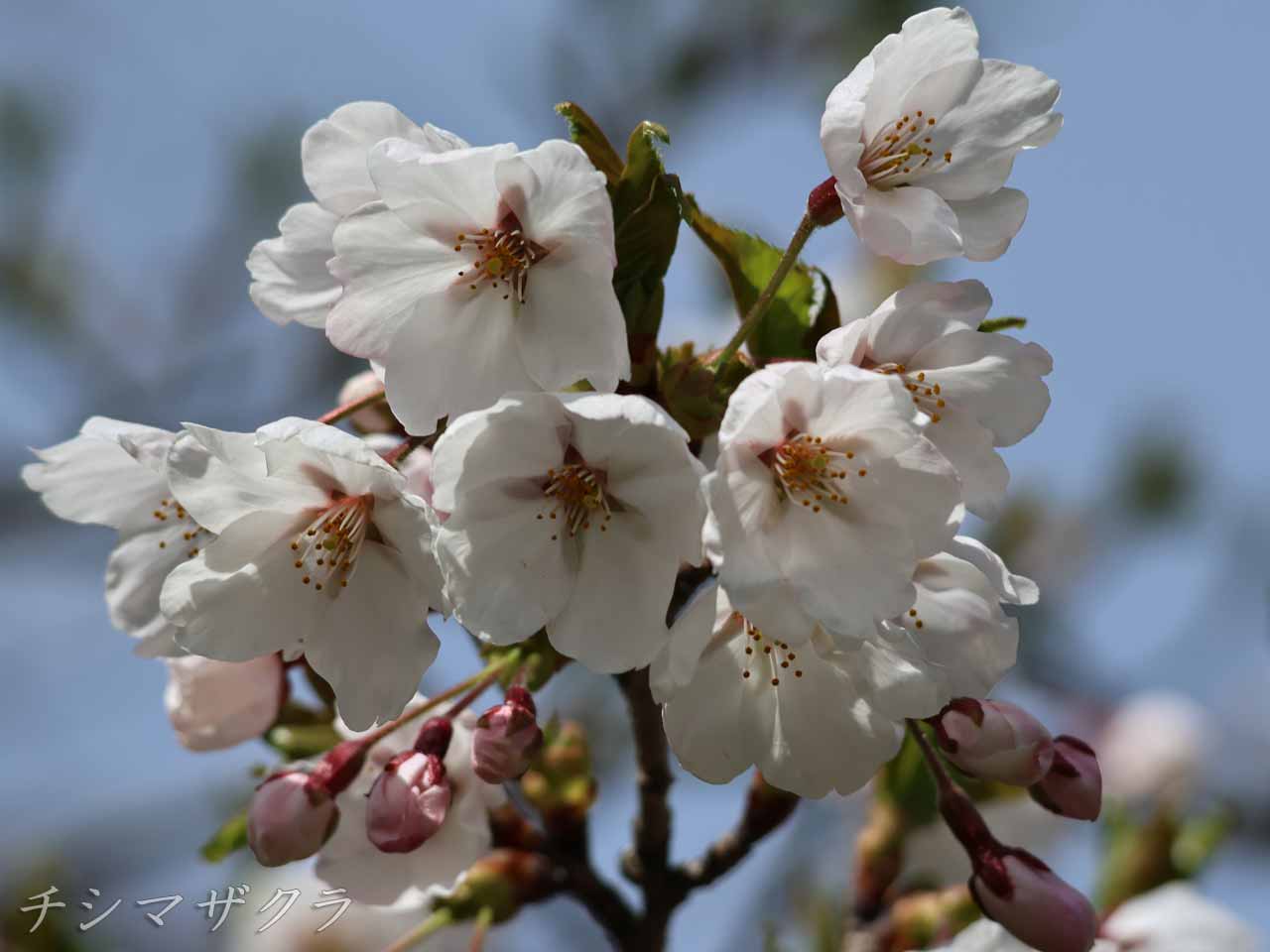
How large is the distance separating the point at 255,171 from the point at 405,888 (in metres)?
3.76

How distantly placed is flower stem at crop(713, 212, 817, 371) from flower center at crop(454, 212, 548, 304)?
0.22m

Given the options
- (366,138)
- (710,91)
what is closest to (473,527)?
(366,138)

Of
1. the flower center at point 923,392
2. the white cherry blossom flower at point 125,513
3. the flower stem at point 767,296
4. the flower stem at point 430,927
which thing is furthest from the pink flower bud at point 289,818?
the flower center at point 923,392

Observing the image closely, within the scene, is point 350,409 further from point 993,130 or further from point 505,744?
point 993,130

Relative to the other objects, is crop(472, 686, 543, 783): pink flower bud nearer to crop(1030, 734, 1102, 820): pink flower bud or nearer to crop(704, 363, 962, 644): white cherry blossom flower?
crop(704, 363, 962, 644): white cherry blossom flower

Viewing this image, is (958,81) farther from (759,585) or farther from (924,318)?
(759,585)

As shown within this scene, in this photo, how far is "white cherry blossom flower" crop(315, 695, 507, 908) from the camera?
1.56 meters

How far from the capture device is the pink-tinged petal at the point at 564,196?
1.23 meters

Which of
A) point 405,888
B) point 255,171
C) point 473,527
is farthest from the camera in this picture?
point 255,171

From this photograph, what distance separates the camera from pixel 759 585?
112 cm

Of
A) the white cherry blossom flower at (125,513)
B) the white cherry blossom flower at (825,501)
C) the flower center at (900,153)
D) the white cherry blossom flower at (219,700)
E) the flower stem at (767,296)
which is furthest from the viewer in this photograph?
the white cherry blossom flower at (219,700)

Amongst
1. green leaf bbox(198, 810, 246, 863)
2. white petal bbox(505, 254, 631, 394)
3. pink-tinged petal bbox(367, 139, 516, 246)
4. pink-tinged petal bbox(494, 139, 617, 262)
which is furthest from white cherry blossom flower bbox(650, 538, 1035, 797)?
green leaf bbox(198, 810, 246, 863)

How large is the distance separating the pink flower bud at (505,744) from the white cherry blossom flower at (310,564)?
88 mm

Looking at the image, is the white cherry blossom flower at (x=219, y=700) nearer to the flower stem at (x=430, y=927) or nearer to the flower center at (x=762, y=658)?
the flower stem at (x=430, y=927)
